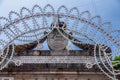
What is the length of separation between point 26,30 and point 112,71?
169 inches

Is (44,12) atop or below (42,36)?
atop

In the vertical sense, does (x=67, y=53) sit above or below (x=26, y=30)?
below

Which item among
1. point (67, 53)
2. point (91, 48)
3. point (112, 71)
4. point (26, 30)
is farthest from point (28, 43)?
point (112, 71)

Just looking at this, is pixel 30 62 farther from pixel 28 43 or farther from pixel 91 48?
pixel 91 48

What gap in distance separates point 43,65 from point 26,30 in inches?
69.8

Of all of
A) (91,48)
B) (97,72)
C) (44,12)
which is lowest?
(97,72)

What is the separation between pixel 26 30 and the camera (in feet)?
56.0

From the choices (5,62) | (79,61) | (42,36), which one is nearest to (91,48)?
(79,61)

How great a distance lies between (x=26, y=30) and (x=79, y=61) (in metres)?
2.79

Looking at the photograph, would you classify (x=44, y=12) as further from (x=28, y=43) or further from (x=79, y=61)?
(x=79, y=61)

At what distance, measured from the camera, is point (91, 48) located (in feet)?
57.2

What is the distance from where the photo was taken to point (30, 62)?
16.9 meters

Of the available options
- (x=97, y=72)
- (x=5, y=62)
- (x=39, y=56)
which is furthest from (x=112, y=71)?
(x=5, y=62)

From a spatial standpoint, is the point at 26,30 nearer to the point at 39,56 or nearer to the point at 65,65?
the point at 39,56
